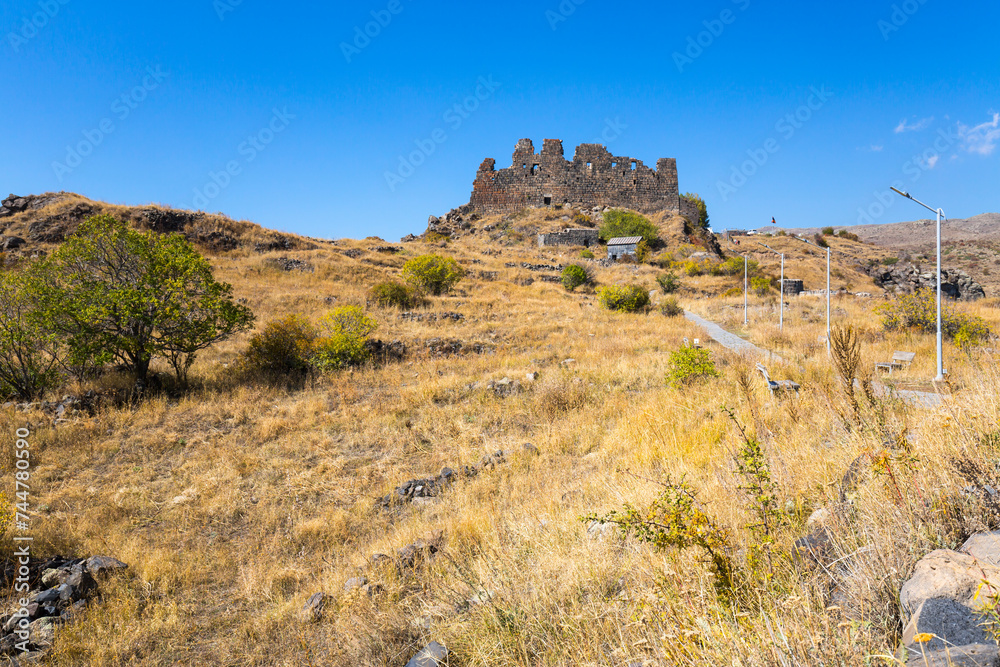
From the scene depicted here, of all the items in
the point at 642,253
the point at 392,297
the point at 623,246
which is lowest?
the point at 392,297

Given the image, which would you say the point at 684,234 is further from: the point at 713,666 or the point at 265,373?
the point at 713,666

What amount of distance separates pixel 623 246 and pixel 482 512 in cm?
3344

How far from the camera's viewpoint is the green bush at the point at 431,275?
22.4m

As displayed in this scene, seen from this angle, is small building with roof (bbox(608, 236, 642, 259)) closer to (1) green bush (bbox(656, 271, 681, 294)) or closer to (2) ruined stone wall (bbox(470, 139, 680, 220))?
(1) green bush (bbox(656, 271, 681, 294))

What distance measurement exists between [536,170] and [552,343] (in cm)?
3753

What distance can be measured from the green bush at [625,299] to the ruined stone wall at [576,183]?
93.0 feet

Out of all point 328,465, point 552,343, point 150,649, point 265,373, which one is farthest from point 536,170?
point 150,649

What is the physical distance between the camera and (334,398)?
34.0ft

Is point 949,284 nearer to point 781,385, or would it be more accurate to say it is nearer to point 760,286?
point 760,286

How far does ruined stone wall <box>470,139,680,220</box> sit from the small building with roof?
12843 mm

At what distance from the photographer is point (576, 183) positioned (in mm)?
48312

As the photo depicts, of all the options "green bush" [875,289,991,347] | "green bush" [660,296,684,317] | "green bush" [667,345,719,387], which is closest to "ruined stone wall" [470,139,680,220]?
"green bush" [660,296,684,317]

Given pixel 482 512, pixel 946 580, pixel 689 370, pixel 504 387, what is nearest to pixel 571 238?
pixel 504 387

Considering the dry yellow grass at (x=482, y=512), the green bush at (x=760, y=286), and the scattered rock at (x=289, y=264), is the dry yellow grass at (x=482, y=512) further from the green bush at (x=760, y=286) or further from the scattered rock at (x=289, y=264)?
the green bush at (x=760, y=286)
